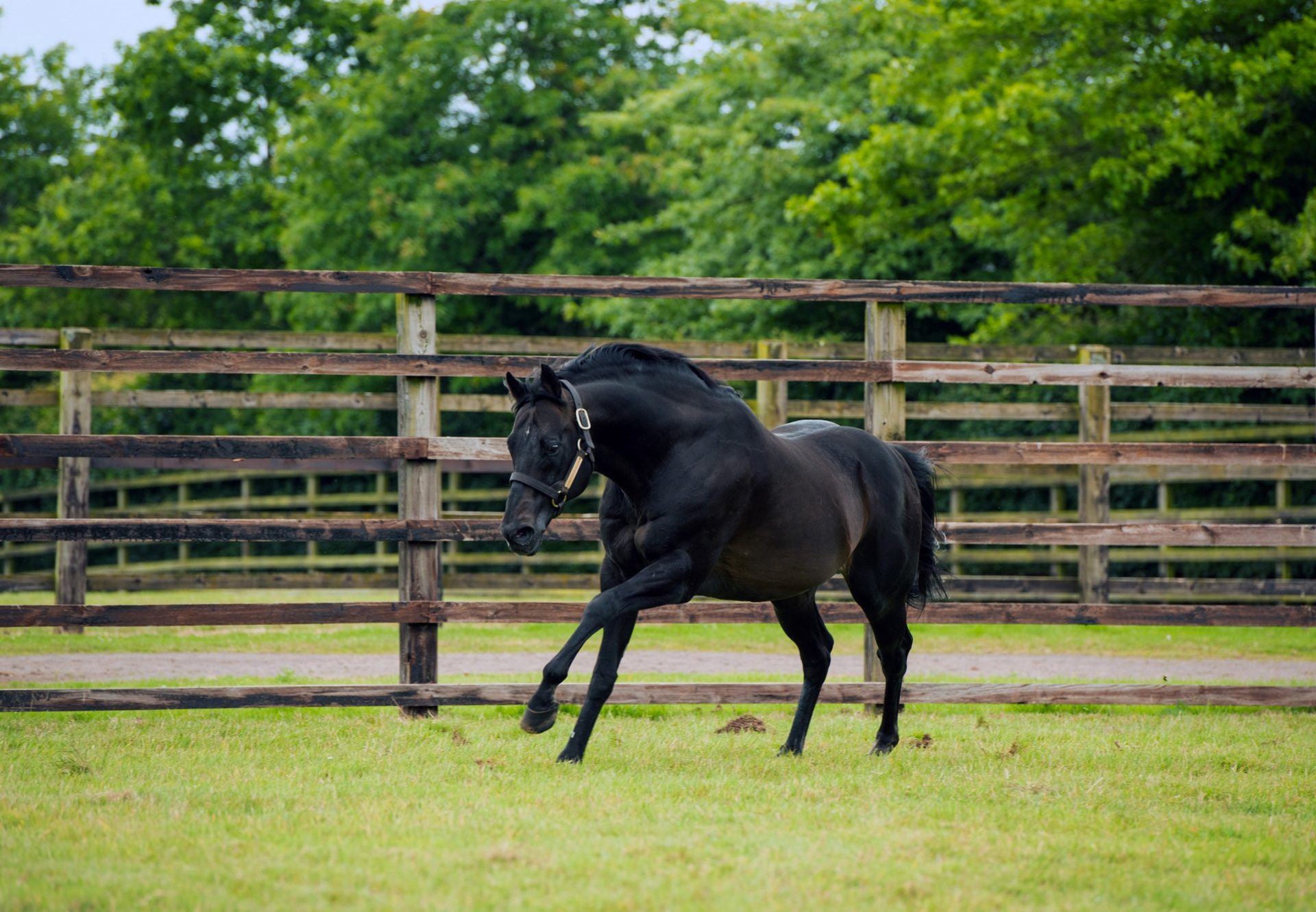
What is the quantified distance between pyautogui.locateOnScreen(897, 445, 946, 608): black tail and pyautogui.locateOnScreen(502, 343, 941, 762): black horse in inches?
11.5

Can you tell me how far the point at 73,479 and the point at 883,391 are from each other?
22.7 feet

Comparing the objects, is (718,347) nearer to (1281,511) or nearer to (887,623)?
(1281,511)

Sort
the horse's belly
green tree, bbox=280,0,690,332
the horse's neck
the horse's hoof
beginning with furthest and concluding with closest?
1. green tree, bbox=280,0,690,332
2. the horse's belly
3. the horse's neck
4. the horse's hoof

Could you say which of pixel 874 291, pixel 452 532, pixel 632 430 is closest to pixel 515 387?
pixel 632 430

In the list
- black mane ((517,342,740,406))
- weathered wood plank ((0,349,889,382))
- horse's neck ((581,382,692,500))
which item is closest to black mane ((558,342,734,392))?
black mane ((517,342,740,406))

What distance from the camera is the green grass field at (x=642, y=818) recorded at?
143 inches

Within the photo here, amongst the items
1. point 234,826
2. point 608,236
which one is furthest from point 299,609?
point 608,236

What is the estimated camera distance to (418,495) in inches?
286

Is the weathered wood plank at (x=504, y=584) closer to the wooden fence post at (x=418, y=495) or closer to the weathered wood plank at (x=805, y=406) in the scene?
the weathered wood plank at (x=805, y=406)

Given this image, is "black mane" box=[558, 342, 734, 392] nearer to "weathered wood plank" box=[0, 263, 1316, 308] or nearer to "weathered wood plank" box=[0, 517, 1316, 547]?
"weathered wood plank" box=[0, 263, 1316, 308]

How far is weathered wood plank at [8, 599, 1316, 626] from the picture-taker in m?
6.75

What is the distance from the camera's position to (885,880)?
3742 millimetres

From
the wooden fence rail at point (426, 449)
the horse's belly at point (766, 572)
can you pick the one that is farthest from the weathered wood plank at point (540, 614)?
the horse's belly at point (766, 572)

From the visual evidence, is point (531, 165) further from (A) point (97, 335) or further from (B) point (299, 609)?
(B) point (299, 609)
